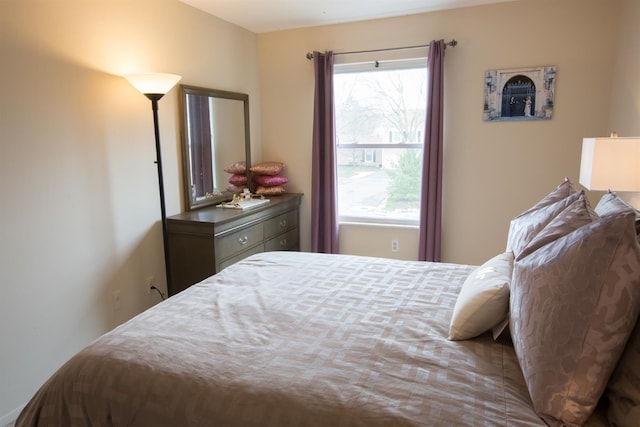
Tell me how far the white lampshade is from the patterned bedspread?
1.43 meters

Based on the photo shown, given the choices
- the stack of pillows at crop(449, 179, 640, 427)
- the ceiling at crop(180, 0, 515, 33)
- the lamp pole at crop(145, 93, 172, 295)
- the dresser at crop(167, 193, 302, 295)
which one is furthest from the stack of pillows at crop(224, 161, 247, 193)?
the stack of pillows at crop(449, 179, 640, 427)

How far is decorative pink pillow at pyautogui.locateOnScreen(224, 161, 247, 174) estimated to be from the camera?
12.3 ft

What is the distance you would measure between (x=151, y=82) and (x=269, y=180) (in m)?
1.69

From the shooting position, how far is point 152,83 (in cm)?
256

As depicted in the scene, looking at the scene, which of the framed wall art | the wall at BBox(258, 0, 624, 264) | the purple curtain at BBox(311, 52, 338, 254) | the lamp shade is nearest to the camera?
the lamp shade

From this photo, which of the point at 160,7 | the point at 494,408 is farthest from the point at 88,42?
the point at 494,408

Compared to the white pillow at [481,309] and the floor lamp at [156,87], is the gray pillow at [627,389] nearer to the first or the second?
the white pillow at [481,309]

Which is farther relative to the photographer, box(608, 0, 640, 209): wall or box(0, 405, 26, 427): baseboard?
box(608, 0, 640, 209): wall

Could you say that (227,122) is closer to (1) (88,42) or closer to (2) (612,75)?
(1) (88,42)

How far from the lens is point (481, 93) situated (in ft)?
11.5

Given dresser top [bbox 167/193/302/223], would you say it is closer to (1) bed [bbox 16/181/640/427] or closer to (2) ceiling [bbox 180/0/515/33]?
(1) bed [bbox 16/181/640/427]

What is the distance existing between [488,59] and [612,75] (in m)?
0.90

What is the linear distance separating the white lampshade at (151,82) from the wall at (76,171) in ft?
0.64

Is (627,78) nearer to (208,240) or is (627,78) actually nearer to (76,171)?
(208,240)
